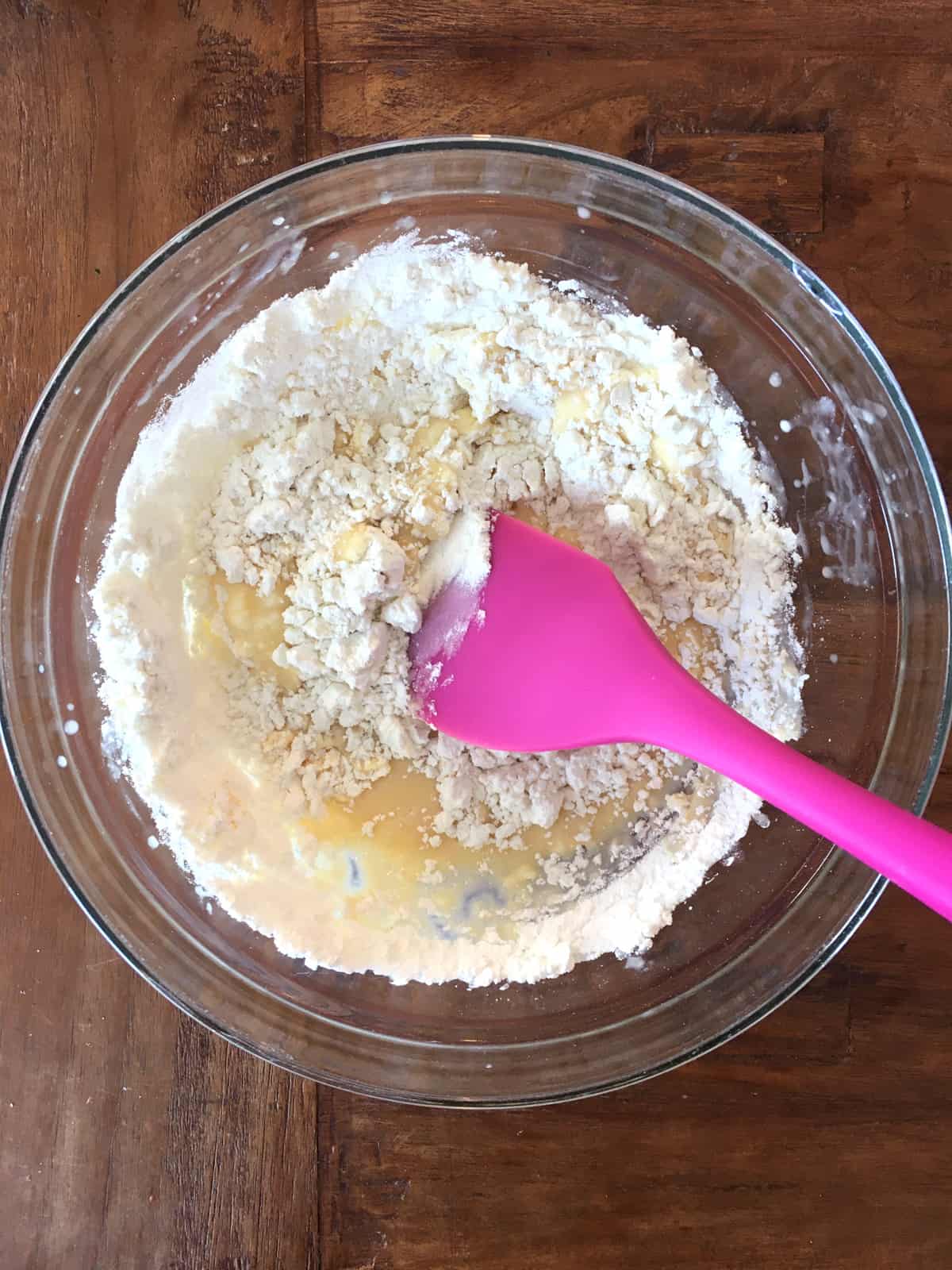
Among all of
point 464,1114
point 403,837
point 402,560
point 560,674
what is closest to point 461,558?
point 402,560

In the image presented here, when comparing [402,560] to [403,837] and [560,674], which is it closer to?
[560,674]

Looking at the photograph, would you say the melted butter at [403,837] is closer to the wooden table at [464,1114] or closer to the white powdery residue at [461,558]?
the white powdery residue at [461,558]

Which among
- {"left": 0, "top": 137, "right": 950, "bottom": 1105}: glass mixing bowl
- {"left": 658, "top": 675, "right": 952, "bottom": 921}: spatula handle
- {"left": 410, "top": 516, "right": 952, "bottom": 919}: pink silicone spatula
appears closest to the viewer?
{"left": 658, "top": 675, "right": 952, "bottom": 921}: spatula handle

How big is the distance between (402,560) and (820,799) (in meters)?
0.49

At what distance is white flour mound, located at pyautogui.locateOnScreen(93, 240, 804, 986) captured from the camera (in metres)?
1.03

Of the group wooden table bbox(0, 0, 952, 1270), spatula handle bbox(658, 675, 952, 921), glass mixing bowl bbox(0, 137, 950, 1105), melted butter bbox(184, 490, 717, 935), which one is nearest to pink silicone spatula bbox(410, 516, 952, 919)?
spatula handle bbox(658, 675, 952, 921)

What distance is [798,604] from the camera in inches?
43.5

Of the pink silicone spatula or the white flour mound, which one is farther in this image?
the white flour mound

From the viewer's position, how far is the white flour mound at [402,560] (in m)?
1.03

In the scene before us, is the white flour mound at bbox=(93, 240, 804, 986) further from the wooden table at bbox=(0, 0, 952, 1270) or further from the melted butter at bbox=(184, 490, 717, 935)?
the wooden table at bbox=(0, 0, 952, 1270)

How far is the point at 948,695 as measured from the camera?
3.30ft

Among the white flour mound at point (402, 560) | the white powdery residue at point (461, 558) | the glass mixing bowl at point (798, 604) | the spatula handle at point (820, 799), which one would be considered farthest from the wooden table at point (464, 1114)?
the white powdery residue at point (461, 558)

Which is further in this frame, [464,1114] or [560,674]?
[464,1114]

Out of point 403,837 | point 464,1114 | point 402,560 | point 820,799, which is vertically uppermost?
point 402,560
